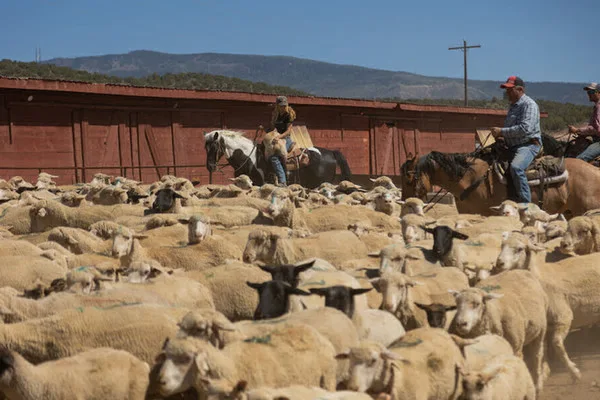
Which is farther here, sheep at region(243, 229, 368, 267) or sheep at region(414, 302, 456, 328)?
sheep at region(243, 229, 368, 267)

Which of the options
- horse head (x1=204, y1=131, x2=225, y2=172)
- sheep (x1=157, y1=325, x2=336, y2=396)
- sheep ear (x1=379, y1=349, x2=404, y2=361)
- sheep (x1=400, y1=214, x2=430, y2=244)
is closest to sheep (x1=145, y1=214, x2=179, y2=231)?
sheep (x1=400, y1=214, x2=430, y2=244)

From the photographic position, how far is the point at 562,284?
9.09 meters

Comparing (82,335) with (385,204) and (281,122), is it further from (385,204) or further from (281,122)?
(281,122)

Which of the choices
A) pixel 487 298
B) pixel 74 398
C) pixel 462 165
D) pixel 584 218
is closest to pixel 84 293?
pixel 74 398

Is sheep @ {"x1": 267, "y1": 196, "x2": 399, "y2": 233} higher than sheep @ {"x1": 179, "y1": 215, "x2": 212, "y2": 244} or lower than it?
lower

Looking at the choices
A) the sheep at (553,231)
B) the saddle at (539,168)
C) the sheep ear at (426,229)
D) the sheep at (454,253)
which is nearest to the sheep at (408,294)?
the sheep at (454,253)

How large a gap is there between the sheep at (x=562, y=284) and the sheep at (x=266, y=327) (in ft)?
8.95

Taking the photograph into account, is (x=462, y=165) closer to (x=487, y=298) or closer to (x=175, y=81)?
(x=487, y=298)

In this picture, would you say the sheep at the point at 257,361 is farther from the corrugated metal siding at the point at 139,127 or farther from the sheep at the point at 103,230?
the corrugated metal siding at the point at 139,127

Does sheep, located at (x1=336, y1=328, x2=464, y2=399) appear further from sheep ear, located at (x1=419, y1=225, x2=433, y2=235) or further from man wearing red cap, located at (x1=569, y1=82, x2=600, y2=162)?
man wearing red cap, located at (x1=569, y1=82, x2=600, y2=162)

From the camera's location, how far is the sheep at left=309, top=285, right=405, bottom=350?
23.8 feet

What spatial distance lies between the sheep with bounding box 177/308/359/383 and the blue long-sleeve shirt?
6928mm

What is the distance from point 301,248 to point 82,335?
4414 millimetres

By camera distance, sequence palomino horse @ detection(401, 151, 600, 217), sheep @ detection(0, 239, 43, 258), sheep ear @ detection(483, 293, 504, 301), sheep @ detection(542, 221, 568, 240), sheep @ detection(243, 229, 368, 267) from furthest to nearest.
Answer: palomino horse @ detection(401, 151, 600, 217) < sheep @ detection(542, 221, 568, 240) < sheep @ detection(243, 229, 368, 267) < sheep @ detection(0, 239, 43, 258) < sheep ear @ detection(483, 293, 504, 301)
